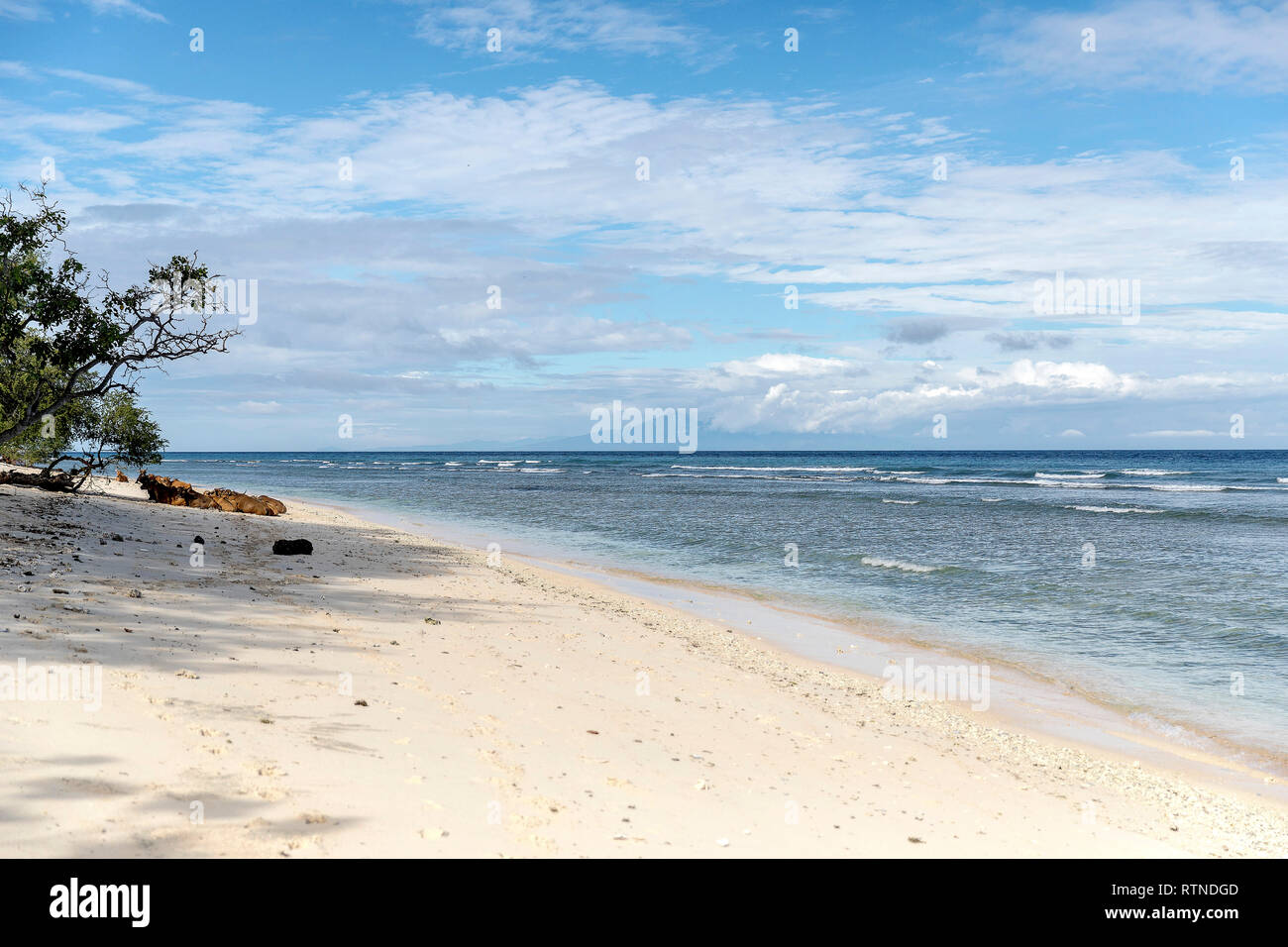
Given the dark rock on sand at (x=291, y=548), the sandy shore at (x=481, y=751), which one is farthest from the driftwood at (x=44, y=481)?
the sandy shore at (x=481, y=751)

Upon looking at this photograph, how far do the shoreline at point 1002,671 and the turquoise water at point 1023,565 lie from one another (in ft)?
1.02

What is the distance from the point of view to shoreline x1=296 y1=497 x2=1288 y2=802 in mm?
9281

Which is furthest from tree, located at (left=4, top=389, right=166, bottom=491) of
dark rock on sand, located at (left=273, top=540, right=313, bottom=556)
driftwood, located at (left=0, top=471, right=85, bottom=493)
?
dark rock on sand, located at (left=273, top=540, right=313, bottom=556)

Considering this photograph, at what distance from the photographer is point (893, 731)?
9258 millimetres

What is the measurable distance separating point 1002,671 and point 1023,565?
37.4 ft

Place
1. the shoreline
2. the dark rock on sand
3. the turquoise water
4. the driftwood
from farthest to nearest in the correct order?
the driftwood, the dark rock on sand, the turquoise water, the shoreline

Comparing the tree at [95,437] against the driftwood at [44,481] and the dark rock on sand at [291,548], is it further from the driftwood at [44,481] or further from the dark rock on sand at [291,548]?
the dark rock on sand at [291,548]

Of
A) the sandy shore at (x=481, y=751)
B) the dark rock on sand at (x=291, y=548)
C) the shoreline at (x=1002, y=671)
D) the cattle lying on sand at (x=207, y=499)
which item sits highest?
the cattle lying on sand at (x=207, y=499)

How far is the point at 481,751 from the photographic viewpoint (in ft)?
22.3

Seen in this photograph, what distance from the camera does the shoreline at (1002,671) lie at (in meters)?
9.28

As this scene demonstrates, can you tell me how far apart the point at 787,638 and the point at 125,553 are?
1147cm

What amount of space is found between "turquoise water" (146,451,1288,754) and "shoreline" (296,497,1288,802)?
0.31 metres

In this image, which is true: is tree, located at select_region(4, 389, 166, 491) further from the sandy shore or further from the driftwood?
the sandy shore
